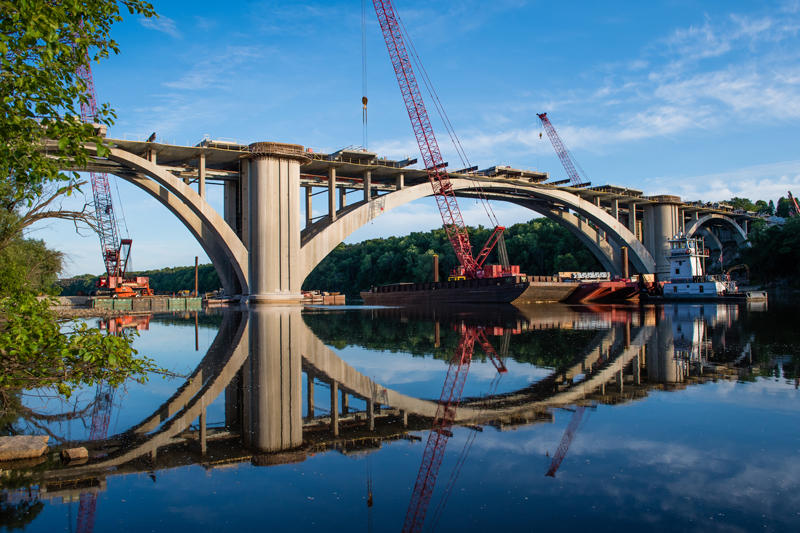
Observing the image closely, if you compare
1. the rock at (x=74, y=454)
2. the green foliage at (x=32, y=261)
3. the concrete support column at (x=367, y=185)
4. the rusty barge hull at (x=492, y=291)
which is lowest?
the rock at (x=74, y=454)

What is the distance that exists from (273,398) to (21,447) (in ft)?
10.1

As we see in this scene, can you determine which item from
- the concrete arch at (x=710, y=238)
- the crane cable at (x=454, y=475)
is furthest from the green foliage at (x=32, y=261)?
the concrete arch at (x=710, y=238)

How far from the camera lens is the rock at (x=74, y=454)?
5168 mm

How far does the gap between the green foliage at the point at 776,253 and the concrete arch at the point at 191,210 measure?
7130cm

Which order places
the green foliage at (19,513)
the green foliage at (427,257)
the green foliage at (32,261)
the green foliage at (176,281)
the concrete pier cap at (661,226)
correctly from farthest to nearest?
the green foliage at (176,281) < the green foliage at (427,257) < the concrete pier cap at (661,226) < the green foliage at (32,261) < the green foliage at (19,513)

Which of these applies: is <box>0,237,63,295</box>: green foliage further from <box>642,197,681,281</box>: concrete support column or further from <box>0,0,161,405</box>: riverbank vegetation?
<box>642,197,681,281</box>: concrete support column

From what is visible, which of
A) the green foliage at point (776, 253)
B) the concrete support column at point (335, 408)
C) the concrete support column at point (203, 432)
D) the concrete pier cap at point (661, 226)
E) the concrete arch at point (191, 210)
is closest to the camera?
the concrete support column at point (203, 432)

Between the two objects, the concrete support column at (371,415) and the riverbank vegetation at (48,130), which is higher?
the riverbank vegetation at (48,130)

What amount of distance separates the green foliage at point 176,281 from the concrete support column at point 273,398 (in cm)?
12143

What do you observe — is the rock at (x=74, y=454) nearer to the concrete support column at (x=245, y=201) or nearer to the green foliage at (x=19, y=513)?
the green foliage at (x=19, y=513)

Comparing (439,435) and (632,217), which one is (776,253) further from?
(439,435)

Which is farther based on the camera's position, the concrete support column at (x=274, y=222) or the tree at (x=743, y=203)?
the tree at (x=743, y=203)

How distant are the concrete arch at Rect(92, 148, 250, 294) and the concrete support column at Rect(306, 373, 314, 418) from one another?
3516cm

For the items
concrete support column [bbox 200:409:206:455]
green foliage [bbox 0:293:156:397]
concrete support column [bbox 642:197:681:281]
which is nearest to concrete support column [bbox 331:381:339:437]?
concrete support column [bbox 200:409:206:455]
